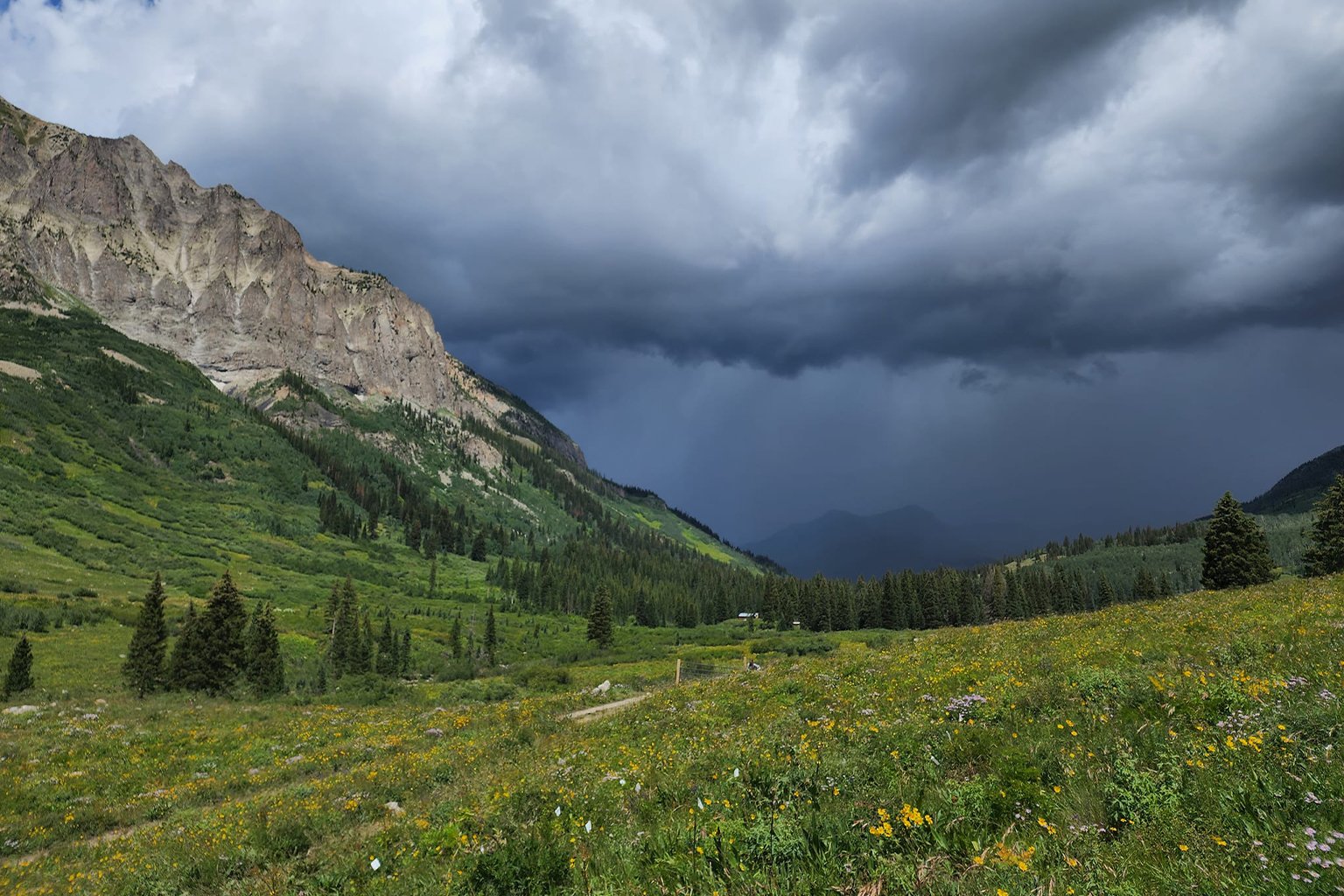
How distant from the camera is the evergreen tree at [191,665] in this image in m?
41.6

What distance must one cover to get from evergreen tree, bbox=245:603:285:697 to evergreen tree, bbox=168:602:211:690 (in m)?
3.22

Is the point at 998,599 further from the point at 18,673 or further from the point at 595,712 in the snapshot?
the point at 18,673

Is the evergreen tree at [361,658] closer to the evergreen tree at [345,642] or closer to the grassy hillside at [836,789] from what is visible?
the evergreen tree at [345,642]

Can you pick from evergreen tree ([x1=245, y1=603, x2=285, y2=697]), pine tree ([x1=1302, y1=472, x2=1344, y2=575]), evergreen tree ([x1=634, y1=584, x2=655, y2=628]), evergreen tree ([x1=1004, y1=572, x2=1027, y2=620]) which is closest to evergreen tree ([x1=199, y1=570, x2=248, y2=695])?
evergreen tree ([x1=245, y1=603, x2=285, y2=697])

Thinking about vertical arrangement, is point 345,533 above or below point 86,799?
above

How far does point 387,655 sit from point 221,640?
3664 cm

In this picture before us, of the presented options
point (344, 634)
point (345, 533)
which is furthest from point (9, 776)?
point (345, 533)

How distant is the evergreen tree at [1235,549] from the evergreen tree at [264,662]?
81882mm

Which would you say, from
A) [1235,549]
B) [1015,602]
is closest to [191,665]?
[1235,549]

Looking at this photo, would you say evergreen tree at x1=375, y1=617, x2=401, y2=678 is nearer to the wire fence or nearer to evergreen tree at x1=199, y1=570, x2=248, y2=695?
evergreen tree at x1=199, y1=570, x2=248, y2=695

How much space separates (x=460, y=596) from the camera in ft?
503

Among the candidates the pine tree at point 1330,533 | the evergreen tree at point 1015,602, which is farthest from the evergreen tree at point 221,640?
the evergreen tree at point 1015,602

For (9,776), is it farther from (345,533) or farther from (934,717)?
(345,533)

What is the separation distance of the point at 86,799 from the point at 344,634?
5896 cm
